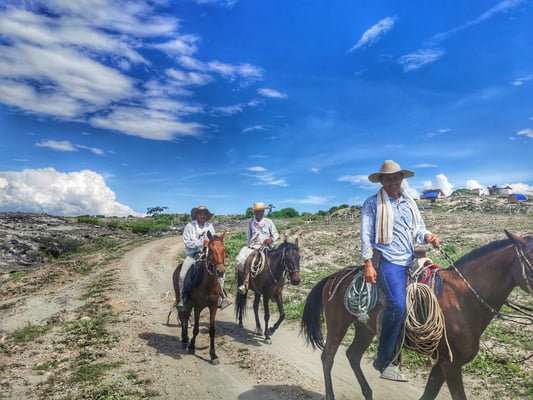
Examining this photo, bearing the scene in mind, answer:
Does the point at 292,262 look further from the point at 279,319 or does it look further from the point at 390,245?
the point at 390,245

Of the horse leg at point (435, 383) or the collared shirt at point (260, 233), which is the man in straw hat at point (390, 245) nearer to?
the horse leg at point (435, 383)

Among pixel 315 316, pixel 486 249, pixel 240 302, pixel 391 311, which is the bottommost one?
pixel 240 302

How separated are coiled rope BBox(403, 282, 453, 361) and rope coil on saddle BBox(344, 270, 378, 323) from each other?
0.52 m

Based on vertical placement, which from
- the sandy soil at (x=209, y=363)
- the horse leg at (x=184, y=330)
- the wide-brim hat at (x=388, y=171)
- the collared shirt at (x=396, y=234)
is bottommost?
the sandy soil at (x=209, y=363)

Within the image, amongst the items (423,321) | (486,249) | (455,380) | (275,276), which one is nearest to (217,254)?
(275,276)

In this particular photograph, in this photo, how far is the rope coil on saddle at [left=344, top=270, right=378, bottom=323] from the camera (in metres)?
5.25

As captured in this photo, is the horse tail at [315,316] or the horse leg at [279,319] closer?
the horse tail at [315,316]

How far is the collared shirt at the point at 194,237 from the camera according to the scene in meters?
8.75

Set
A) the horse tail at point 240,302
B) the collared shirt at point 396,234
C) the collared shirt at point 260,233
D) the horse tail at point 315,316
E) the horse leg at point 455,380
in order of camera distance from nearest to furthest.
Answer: the horse leg at point 455,380 < the collared shirt at point 396,234 < the horse tail at point 315,316 < the horse tail at point 240,302 < the collared shirt at point 260,233

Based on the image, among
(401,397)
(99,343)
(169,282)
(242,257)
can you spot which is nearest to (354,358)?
(401,397)

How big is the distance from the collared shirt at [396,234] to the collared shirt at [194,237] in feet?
15.5

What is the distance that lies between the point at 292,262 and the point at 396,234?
15.5ft

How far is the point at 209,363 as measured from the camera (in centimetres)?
782

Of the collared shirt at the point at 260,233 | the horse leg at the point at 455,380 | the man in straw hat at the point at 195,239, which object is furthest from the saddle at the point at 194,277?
the horse leg at the point at 455,380
